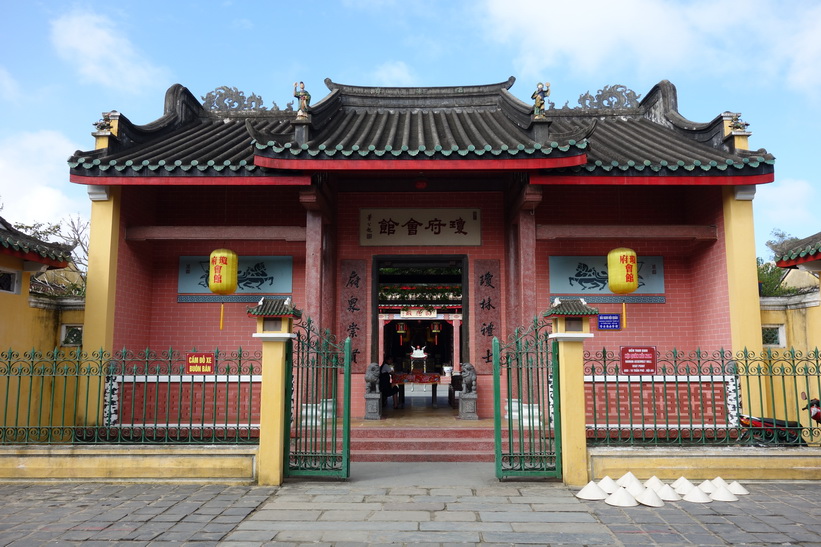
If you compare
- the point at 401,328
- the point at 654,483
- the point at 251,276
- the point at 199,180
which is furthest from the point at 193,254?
the point at 401,328

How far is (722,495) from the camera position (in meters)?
5.16

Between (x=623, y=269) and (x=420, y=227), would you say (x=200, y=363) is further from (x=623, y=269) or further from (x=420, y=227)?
(x=623, y=269)

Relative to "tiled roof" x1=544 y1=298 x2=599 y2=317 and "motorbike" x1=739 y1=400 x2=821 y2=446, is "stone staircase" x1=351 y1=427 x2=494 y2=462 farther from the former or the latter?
"motorbike" x1=739 y1=400 x2=821 y2=446

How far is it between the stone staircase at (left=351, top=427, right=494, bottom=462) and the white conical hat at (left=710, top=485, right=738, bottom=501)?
2.41 meters

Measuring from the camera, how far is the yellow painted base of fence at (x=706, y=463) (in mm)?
5719

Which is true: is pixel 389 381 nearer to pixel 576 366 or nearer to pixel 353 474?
pixel 353 474

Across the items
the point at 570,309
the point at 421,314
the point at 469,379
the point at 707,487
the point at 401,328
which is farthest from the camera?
the point at 401,328

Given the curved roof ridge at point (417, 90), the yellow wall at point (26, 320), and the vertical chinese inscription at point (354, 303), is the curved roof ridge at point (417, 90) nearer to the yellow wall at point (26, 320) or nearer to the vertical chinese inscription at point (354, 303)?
the vertical chinese inscription at point (354, 303)

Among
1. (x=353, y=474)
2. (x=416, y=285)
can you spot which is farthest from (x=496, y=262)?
(x=416, y=285)

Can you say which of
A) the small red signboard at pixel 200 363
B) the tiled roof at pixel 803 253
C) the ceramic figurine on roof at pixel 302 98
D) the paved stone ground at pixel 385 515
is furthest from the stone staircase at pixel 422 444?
the tiled roof at pixel 803 253

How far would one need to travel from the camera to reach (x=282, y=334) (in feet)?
19.3

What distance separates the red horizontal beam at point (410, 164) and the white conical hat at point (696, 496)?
406 centimetres

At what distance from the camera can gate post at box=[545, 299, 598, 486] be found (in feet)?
18.6

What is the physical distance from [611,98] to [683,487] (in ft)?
26.1
